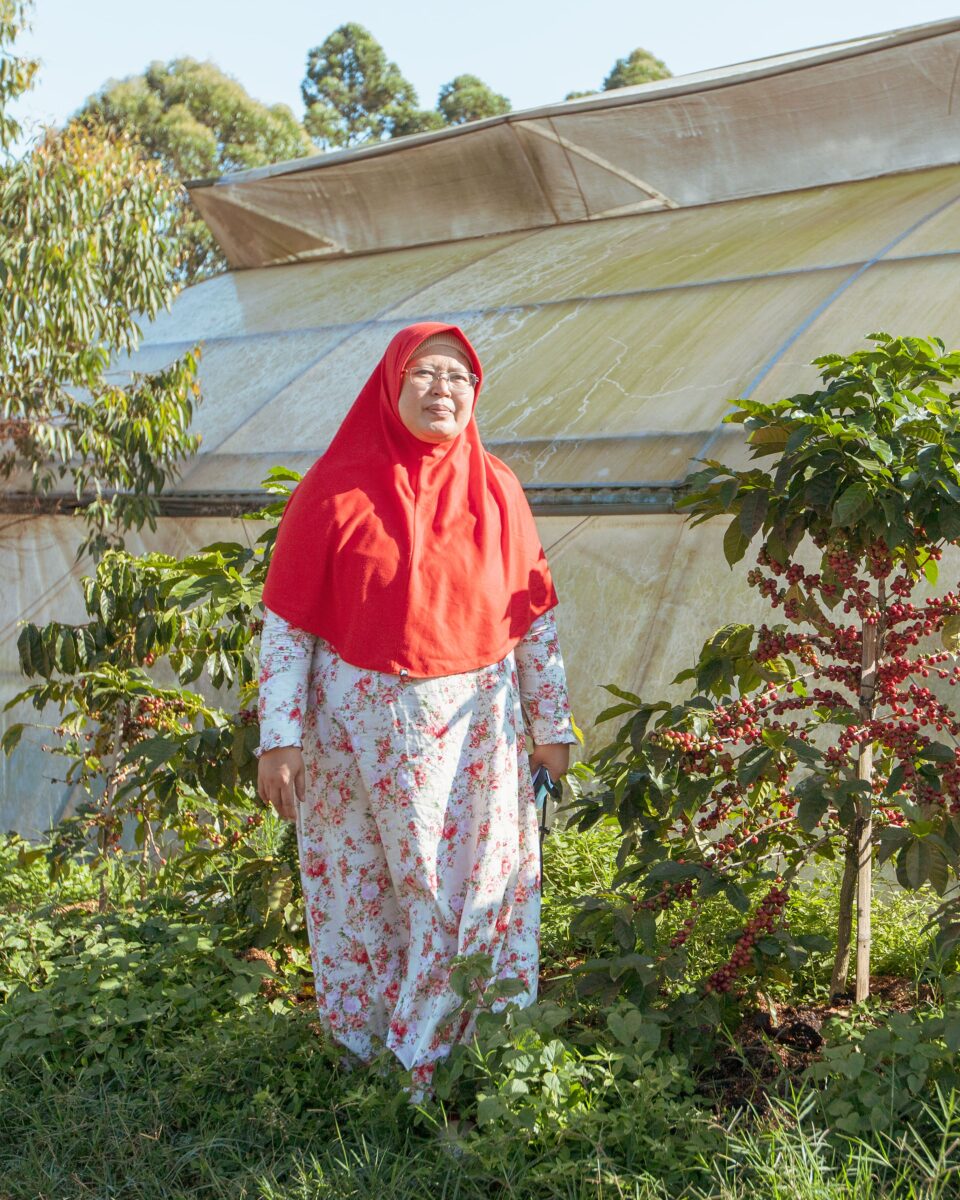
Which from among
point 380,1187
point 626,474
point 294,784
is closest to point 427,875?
point 294,784

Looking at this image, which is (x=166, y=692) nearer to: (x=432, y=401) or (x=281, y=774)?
(x=281, y=774)

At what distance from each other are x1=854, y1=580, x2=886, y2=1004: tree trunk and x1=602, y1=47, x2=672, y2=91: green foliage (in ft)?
97.3

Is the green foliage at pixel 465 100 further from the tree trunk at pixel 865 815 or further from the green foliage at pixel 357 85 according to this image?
the tree trunk at pixel 865 815

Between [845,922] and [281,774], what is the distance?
1.41m

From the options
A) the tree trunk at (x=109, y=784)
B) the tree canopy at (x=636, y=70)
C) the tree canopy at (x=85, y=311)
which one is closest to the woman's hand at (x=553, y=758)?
the tree trunk at (x=109, y=784)

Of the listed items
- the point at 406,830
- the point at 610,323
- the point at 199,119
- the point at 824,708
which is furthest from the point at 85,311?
the point at 199,119

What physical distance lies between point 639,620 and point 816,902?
4.20 feet

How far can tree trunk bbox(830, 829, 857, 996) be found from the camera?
3.13 m

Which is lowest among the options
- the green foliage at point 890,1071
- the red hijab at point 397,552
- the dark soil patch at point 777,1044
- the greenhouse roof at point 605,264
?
the dark soil patch at point 777,1044

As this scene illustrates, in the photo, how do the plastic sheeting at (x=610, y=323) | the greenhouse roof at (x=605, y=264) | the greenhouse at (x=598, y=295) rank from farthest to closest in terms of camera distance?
the greenhouse roof at (x=605, y=264)
the plastic sheeting at (x=610, y=323)
the greenhouse at (x=598, y=295)

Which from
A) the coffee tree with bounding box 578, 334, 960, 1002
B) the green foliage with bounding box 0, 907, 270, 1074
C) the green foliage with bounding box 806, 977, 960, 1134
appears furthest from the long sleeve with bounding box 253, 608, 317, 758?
the green foliage with bounding box 806, 977, 960, 1134

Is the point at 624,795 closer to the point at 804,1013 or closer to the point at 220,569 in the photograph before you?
the point at 804,1013

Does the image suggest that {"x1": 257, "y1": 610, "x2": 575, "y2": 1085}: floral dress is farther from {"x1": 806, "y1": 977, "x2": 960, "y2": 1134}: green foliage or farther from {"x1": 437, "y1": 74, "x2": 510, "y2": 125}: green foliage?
{"x1": 437, "y1": 74, "x2": 510, "y2": 125}: green foliage

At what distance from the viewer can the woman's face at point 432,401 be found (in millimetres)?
2922
